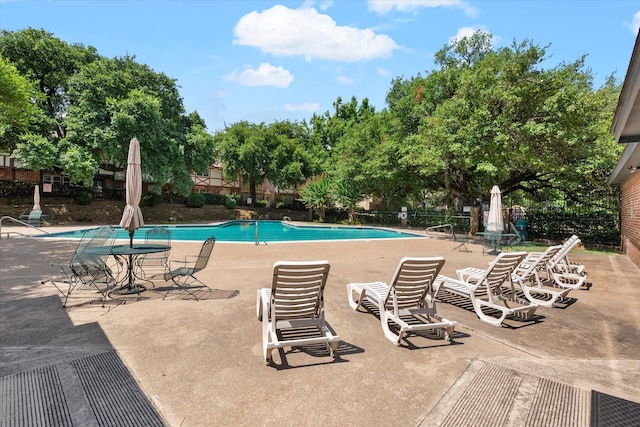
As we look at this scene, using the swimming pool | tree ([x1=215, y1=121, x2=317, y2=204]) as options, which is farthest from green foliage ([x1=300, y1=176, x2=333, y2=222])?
the swimming pool

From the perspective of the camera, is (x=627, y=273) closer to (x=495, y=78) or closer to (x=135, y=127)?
(x=495, y=78)

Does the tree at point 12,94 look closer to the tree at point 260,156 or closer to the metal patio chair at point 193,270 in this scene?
the metal patio chair at point 193,270

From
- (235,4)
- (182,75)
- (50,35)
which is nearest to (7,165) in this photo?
(50,35)

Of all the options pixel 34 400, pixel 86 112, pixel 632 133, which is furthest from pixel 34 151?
pixel 632 133

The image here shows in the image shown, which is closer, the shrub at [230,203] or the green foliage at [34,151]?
the green foliage at [34,151]

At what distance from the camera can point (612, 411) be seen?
7.75ft

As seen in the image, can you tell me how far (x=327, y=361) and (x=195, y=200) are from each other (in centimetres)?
2878

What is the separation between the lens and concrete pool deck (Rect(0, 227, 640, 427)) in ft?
7.73

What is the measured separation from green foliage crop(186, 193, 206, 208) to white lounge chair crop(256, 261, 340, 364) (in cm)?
2801

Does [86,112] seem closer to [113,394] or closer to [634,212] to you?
[113,394]

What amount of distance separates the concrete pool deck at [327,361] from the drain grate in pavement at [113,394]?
31mm

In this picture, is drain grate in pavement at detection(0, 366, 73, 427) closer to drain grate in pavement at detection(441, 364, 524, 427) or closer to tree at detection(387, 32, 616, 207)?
drain grate in pavement at detection(441, 364, 524, 427)

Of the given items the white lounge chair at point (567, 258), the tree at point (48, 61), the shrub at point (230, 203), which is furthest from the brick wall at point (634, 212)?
the shrub at point (230, 203)

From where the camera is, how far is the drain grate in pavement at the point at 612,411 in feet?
7.32
